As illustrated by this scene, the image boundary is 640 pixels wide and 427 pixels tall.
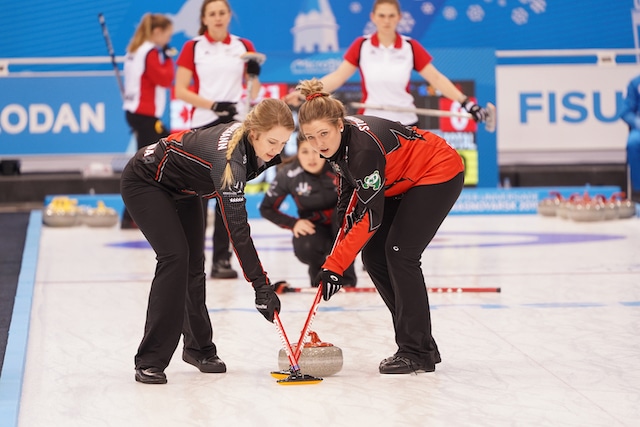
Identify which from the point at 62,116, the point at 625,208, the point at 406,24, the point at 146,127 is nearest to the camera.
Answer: the point at 146,127

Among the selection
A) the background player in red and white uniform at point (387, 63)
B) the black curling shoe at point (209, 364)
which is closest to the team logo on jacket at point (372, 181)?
the black curling shoe at point (209, 364)

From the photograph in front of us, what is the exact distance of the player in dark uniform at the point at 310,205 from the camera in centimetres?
612

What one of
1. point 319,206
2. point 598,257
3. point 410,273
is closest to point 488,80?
point 598,257

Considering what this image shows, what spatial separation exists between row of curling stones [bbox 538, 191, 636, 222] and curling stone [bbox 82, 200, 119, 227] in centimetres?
401

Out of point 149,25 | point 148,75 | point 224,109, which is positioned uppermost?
point 149,25

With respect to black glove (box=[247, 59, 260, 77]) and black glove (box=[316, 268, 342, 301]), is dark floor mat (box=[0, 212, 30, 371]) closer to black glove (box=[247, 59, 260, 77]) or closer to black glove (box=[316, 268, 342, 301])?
black glove (box=[316, 268, 342, 301])

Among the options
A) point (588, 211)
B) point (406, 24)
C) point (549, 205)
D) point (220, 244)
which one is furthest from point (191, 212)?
point (406, 24)

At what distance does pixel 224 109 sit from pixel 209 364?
274 cm

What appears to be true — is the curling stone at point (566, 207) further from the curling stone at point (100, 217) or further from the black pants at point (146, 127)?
the curling stone at point (100, 217)

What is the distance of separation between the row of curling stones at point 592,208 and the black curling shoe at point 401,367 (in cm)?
584

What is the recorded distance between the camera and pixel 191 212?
4.13 metres

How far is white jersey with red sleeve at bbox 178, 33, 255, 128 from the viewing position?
21.6ft

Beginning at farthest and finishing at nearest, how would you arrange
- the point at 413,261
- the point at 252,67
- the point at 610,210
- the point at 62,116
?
1. the point at 62,116
2. the point at 610,210
3. the point at 252,67
4. the point at 413,261

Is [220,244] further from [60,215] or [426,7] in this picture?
[426,7]
